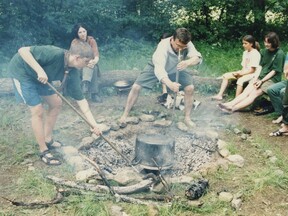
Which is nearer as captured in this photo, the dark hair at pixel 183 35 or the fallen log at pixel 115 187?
the fallen log at pixel 115 187

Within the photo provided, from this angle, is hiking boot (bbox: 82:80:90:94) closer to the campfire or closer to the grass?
the grass

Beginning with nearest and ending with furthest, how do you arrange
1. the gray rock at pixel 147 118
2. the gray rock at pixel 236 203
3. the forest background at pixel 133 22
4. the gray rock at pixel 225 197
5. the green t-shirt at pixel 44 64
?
the gray rock at pixel 236 203 < the gray rock at pixel 225 197 < the green t-shirt at pixel 44 64 < the gray rock at pixel 147 118 < the forest background at pixel 133 22

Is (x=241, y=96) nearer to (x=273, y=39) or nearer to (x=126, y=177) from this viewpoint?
(x=273, y=39)

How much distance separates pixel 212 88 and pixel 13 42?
5.43 m

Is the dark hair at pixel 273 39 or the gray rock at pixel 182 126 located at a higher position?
the dark hair at pixel 273 39

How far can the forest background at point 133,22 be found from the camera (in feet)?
34.9

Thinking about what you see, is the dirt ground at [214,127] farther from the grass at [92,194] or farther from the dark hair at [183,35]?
the dark hair at [183,35]

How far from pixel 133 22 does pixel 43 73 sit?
7791mm

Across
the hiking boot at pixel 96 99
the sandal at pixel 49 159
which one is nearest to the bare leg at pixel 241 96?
the hiking boot at pixel 96 99

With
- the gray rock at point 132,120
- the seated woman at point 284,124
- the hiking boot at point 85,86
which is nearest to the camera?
the seated woman at point 284,124

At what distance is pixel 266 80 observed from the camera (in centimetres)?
761

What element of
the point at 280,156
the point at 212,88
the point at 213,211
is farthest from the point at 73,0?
the point at 213,211

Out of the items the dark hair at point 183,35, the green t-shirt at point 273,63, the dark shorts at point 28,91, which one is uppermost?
the dark hair at point 183,35

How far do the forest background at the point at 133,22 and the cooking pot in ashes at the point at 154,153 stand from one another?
521cm
